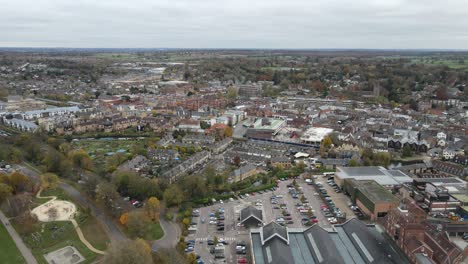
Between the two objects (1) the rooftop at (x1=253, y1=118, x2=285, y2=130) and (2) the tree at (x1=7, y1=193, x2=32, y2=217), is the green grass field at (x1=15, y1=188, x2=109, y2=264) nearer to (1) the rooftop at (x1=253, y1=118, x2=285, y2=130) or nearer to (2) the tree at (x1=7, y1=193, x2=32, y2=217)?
(2) the tree at (x1=7, y1=193, x2=32, y2=217)

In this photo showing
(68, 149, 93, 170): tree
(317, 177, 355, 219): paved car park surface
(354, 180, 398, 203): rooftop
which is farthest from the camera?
(68, 149, 93, 170): tree

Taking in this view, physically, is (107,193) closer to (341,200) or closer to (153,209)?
(153,209)

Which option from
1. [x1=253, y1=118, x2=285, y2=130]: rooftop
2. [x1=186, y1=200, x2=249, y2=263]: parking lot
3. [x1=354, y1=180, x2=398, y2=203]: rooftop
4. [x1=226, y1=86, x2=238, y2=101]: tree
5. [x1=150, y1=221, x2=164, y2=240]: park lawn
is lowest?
[x1=186, y1=200, x2=249, y2=263]: parking lot

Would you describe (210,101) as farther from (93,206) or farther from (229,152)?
(93,206)

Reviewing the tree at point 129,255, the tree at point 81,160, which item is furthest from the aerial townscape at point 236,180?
the tree at point 81,160

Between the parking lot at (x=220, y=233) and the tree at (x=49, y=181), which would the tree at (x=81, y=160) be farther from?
the parking lot at (x=220, y=233)

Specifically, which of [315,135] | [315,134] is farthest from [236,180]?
[315,134]

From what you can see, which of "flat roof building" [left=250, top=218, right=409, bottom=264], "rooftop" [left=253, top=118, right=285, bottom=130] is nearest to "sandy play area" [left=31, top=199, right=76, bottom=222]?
"flat roof building" [left=250, top=218, right=409, bottom=264]
